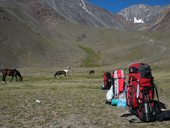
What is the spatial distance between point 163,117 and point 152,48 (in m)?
132

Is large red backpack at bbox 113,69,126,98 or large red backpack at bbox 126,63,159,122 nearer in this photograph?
large red backpack at bbox 126,63,159,122

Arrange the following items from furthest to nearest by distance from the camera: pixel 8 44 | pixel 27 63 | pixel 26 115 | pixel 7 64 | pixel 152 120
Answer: pixel 8 44
pixel 27 63
pixel 7 64
pixel 26 115
pixel 152 120

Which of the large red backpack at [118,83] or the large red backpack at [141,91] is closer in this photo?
the large red backpack at [141,91]

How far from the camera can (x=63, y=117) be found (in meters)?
12.9

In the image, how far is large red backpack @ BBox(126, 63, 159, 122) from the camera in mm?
12695

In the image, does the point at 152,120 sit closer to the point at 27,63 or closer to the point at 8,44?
the point at 27,63

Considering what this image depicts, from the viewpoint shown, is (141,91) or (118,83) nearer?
(141,91)

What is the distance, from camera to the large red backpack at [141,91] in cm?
1270

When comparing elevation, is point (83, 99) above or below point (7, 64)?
below

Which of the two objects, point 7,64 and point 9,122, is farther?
point 7,64

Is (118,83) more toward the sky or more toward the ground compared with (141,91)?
more toward the sky

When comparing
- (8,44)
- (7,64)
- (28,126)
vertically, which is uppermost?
(8,44)

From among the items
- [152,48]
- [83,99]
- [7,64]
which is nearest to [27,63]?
[7,64]

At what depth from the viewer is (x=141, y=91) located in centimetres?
1314
